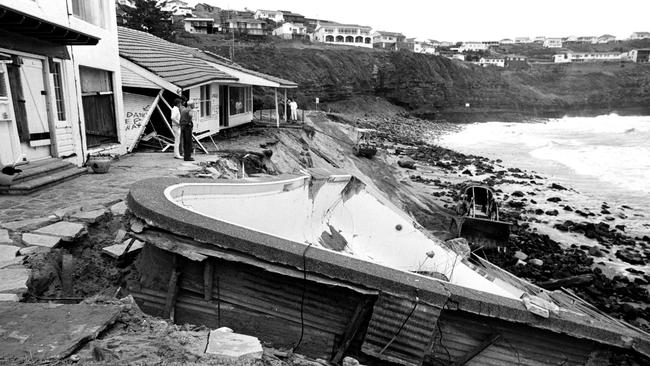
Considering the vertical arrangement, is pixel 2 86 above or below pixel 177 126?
above

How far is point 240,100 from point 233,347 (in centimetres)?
2051

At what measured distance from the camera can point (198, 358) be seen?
9.86 feet

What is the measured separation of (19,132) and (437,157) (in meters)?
29.2

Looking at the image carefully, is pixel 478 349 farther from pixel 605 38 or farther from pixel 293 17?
pixel 605 38

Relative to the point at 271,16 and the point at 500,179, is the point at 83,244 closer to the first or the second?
the point at 500,179

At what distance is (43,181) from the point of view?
26.9 ft

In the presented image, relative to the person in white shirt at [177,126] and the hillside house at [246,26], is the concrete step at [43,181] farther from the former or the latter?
the hillside house at [246,26]

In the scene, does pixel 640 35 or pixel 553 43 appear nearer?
pixel 553 43

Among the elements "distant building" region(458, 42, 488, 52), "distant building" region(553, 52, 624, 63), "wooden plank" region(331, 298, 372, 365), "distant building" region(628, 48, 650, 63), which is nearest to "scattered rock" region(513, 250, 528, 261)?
"wooden plank" region(331, 298, 372, 365)

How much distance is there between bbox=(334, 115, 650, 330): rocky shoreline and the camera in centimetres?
1195

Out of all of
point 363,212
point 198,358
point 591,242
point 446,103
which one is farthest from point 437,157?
point 446,103

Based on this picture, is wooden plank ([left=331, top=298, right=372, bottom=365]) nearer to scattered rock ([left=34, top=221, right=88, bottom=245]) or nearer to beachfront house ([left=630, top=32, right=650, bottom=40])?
scattered rock ([left=34, top=221, right=88, bottom=245])

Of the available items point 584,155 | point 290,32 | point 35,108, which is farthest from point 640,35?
point 35,108

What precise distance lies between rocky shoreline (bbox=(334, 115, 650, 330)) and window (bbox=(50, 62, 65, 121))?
516 inches
